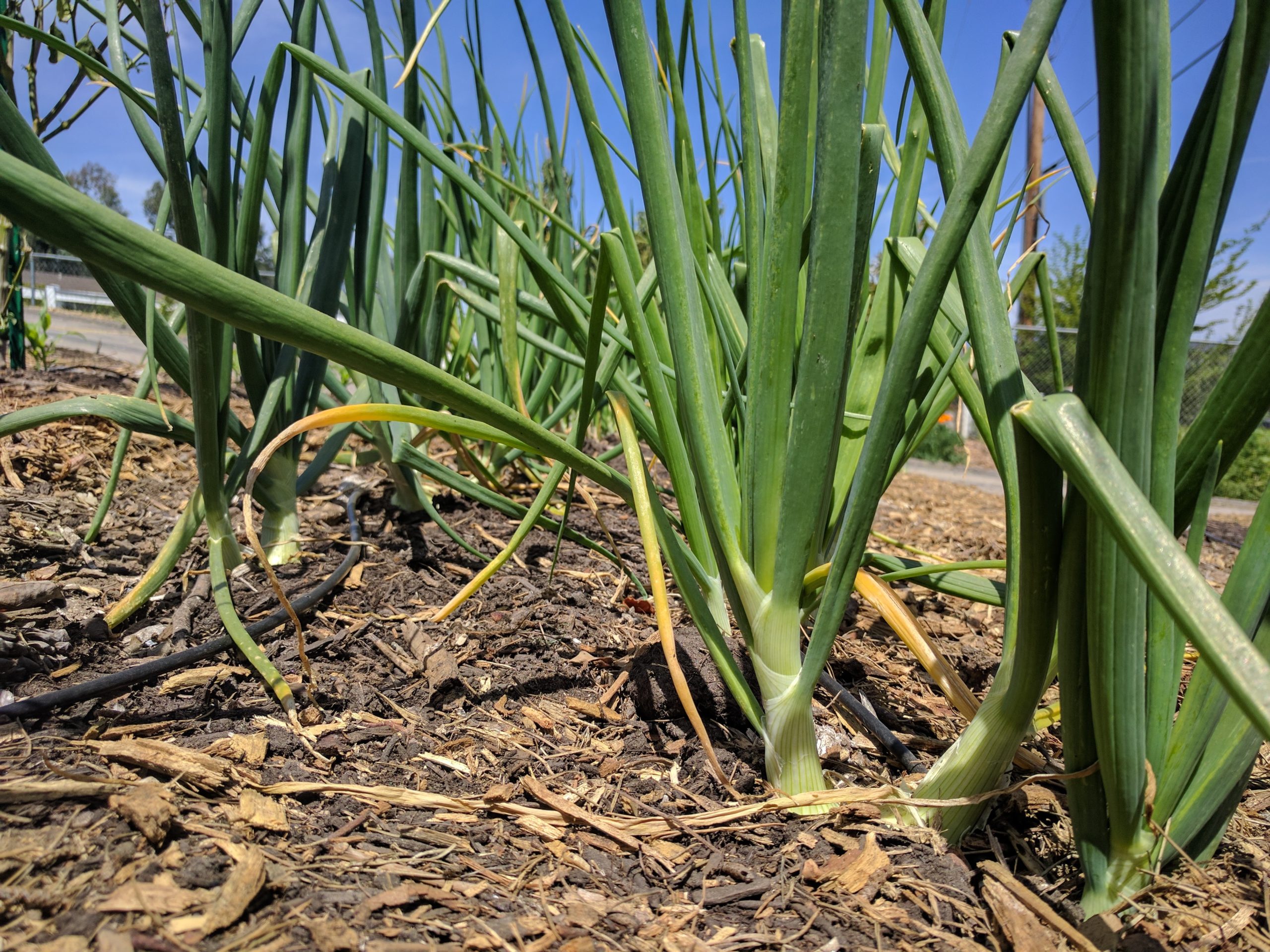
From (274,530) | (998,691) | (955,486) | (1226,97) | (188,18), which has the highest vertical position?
(188,18)

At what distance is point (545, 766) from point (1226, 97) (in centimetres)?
68

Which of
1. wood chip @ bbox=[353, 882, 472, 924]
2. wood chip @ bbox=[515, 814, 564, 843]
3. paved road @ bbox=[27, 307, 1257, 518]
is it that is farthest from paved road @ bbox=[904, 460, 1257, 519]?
wood chip @ bbox=[353, 882, 472, 924]

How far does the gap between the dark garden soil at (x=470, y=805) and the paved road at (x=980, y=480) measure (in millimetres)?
3484

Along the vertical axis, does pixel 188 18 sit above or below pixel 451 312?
above

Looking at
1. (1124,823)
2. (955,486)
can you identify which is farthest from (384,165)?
(955,486)

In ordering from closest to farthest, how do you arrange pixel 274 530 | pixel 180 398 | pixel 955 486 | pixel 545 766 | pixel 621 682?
pixel 545 766
pixel 621 682
pixel 274 530
pixel 180 398
pixel 955 486

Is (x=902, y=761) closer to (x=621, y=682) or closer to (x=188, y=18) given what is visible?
(x=621, y=682)

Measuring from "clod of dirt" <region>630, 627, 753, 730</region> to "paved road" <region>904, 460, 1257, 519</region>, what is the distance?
342cm

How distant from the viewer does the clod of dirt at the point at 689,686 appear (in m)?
0.78

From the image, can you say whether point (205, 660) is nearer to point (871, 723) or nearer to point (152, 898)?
point (152, 898)

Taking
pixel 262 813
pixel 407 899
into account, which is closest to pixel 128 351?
pixel 262 813

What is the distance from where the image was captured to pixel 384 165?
1.09 m

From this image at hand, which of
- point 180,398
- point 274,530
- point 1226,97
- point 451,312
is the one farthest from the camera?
point 180,398

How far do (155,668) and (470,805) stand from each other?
361mm
